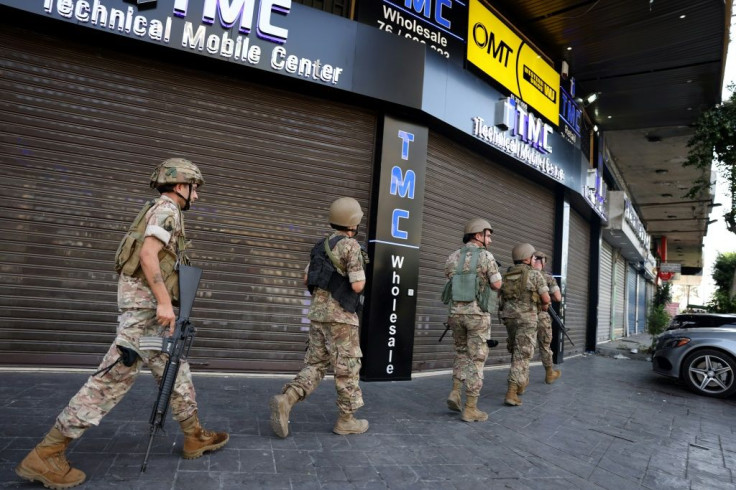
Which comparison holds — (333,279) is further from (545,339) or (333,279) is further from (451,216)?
(545,339)

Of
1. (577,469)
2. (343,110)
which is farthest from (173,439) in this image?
(343,110)

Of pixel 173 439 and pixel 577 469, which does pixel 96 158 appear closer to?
pixel 173 439

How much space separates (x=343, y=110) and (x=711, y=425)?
19.1ft

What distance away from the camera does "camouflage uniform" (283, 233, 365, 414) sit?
369 centimetres

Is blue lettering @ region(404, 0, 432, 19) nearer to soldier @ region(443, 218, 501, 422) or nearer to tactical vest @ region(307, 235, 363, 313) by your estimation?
soldier @ region(443, 218, 501, 422)

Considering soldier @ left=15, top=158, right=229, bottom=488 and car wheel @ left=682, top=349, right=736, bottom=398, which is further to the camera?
car wheel @ left=682, top=349, right=736, bottom=398

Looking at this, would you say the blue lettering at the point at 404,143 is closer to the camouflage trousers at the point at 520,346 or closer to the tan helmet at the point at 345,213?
the camouflage trousers at the point at 520,346

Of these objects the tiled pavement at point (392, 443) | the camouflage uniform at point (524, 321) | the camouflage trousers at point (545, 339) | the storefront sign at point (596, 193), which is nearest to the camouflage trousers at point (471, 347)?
the tiled pavement at point (392, 443)

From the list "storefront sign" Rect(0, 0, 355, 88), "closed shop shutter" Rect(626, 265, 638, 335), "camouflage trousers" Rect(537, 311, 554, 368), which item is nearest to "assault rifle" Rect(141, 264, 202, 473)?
"storefront sign" Rect(0, 0, 355, 88)

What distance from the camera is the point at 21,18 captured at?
4945 millimetres

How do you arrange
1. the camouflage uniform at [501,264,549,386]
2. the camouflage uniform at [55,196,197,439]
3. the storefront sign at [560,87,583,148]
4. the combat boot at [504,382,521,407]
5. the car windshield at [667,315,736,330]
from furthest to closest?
the storefront sign at [560,87,583,148], the car windshield at [667,315,736,330], the camouflage uniform at [501,264,549,386], the combat boot at [504,382,521,407], the camouflage uniform at [55,196,197,439]

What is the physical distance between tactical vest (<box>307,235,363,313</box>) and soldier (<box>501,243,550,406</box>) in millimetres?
2644

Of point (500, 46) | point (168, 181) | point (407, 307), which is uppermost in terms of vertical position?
point (500, 46)

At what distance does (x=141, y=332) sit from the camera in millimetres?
2795
